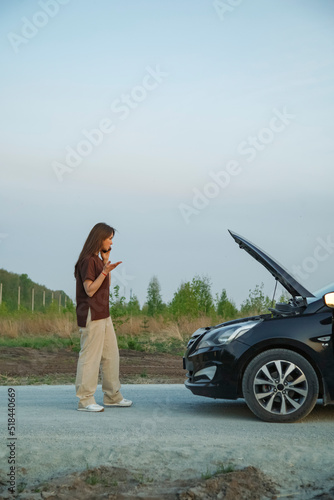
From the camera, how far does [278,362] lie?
7.43m

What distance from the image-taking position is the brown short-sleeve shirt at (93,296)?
8.23 m

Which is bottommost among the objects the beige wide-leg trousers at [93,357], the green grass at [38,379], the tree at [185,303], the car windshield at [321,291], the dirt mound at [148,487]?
the dirt mound at [148,487]

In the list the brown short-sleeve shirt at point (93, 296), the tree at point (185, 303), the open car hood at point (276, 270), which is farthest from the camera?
the tree at point (185, 303)

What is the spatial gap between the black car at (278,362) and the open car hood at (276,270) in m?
0.14

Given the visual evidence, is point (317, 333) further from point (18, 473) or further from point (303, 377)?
point (18, 473)

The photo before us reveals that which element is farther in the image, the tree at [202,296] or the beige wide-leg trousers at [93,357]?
the tree at [202,296]

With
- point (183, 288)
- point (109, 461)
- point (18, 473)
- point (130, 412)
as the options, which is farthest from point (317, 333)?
Answer: point (183, 288)

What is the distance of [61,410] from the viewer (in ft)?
27.8

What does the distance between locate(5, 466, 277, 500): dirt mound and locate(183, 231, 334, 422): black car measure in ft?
7.82

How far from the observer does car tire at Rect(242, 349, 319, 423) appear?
7367mm

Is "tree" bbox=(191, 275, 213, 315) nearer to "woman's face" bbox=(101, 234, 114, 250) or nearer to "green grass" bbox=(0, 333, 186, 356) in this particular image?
"green grass" bbox=(0, 333, 186, 356)

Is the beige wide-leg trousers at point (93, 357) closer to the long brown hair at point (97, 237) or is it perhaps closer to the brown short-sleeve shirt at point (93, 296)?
the brown short-sleeve shirt at point (93, 296)

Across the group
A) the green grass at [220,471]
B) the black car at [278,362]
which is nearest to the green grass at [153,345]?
the black car at [278,362]

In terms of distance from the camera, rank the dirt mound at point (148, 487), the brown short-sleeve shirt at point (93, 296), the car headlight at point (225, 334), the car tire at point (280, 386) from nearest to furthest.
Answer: the dirt mound at point (148, 487) → the car tire at point (280, 386) → the car headlight at point (225, 334) → the brown short-sleeve shirt at point (93, 296)
